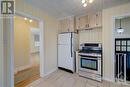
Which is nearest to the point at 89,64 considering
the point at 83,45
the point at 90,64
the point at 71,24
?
the point at 90,64

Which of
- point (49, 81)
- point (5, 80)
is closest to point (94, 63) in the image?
point (49, 81)

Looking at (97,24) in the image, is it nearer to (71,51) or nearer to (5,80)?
(71,51)

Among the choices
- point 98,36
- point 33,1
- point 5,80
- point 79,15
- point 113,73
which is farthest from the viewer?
point 79,15

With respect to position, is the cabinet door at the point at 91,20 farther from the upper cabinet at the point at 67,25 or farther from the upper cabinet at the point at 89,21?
the upper cabinet at the point at 67,25

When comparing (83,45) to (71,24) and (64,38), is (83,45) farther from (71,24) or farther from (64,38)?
(71,24)

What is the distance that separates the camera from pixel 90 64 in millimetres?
3701

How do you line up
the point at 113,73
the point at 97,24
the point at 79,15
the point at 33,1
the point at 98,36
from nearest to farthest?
the point at 33,1 < the point at 113,73 < the point at 97,24 < the point at 98,36 < the point at 79,15

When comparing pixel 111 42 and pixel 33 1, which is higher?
pixel 33 1

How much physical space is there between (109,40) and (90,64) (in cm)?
109

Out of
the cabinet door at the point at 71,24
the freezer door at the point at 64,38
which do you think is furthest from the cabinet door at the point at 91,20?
the freezer door at the point at 64,38

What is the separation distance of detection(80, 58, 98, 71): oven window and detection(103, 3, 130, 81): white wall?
332 millimetres

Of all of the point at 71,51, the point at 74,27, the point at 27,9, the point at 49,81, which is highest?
the point at 27,9

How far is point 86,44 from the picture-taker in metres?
4.36

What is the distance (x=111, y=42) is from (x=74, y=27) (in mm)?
1704
